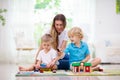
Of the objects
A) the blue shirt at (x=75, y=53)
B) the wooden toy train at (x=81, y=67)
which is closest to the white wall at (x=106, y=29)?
the blue shirt at (x=75, y=53)

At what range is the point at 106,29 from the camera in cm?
609

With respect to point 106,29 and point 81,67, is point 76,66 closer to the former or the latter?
point 81,67

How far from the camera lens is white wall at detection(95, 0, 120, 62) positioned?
605cm

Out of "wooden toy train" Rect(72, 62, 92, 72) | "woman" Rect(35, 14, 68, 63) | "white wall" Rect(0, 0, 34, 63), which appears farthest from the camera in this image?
"white wall" Rect(0, 0, 34, 63)

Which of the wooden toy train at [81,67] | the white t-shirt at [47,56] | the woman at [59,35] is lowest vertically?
the wooden toy train at [81,67]

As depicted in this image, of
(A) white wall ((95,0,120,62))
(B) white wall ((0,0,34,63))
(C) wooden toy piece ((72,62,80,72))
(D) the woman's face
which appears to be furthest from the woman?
(A) white wall ((95,0,120,62))

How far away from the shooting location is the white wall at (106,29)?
19.8 ft

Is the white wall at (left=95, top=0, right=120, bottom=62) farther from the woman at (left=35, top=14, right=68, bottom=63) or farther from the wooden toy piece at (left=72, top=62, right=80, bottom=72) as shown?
the wooden toy piece at (left=72, top=62, right=80, bottom=72)

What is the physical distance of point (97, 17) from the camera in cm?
606

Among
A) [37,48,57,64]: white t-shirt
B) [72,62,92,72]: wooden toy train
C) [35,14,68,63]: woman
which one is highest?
[35,14,68,63]: woman

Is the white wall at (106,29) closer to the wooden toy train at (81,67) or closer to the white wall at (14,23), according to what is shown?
the white wall at (14,23)

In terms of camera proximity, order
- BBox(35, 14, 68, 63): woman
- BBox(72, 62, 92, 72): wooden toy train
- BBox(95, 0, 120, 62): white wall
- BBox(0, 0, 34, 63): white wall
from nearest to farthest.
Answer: BBox(72, 62, 92, 72): wooden toy train < BBox(35, 14, 68, 63): woman < BBox(0, 0, 34, 63): white wall < BBox(95, 0, 120, 62): white wall

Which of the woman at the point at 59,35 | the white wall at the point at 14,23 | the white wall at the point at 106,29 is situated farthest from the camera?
the white wall at the point at 106,29

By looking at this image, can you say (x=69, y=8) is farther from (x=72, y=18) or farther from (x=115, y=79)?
(x=115, y=79)
